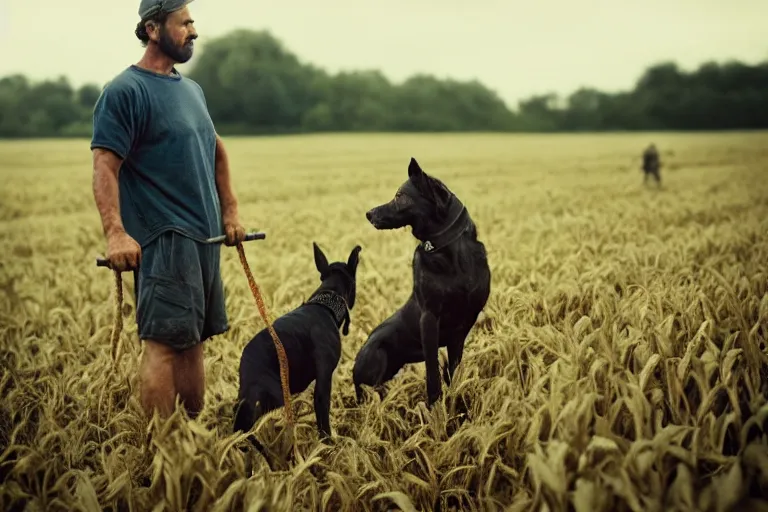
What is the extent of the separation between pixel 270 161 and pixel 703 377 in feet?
85.5

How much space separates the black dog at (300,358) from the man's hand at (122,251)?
734 mm

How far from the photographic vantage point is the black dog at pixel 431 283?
3092 mm

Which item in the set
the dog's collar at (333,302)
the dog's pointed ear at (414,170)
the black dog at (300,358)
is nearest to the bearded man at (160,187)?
the black dog at (300,358)

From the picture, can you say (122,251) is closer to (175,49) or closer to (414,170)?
(175,49)

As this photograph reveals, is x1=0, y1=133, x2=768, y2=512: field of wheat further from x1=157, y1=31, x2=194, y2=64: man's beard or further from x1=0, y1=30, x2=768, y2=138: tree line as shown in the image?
x1=0, y1=30, x2=768, y2=138: tree line

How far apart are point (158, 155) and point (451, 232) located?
1.50 m

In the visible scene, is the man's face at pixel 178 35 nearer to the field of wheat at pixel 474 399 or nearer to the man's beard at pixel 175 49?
the man's beard at pixel 175 49

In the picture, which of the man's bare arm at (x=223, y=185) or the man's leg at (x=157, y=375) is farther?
the man's bare arm at (x=223, y=185)

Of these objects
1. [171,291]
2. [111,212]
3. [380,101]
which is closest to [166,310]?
[171,291]

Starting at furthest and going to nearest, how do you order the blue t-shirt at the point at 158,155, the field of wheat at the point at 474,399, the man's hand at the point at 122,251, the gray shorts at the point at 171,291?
the gray shorts at the point at 171,291, the blue t-shirt at the point at 158,155, the man's hand at the point at 122,251, the field of wheat at the point at 474,399

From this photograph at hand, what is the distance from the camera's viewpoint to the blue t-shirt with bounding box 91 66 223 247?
2.90 m

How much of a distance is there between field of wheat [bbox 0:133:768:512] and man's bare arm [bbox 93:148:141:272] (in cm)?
54

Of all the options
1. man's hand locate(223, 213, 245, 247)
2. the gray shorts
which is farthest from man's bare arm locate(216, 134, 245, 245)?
the gray shorts

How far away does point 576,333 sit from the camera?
3.70 meters
